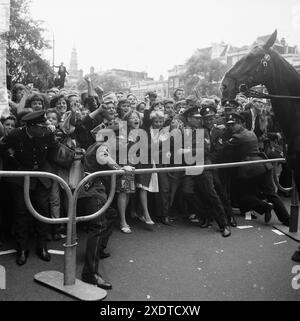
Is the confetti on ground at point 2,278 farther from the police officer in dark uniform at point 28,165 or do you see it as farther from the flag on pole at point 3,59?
the flag on pole at point 3,59

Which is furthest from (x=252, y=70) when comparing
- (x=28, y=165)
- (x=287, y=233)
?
(x=28, y=165)

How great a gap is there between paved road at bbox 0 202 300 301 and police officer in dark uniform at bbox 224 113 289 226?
19.8 inches

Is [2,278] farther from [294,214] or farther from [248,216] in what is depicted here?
[248,216]

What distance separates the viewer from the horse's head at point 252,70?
4359 millimetres

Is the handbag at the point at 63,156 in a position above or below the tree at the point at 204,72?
below

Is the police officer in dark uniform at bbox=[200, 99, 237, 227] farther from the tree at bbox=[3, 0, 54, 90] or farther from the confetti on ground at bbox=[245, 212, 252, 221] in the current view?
the tree at bbox=[3, 0, 54, 90]

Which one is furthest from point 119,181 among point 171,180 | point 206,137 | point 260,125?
point 260,125

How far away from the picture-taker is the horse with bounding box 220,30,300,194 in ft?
13.8

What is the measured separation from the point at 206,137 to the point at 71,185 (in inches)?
89.2

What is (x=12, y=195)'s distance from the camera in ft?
14.5

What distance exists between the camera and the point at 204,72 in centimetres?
4762

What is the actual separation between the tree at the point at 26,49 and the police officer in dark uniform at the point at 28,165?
2184 cm

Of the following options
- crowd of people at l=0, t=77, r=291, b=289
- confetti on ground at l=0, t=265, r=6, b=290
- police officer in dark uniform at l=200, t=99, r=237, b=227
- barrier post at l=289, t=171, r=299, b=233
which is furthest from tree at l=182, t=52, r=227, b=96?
confetti on ground at l=0, t=265, r=6, b=290

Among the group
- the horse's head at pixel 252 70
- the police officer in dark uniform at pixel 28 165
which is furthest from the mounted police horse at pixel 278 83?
the police officer in dark uniform at pixel 28 165
